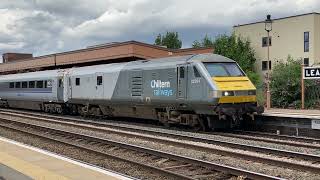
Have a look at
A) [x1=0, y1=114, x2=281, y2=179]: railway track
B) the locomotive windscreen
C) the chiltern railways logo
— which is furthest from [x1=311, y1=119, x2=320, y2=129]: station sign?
[x1=0, y1=114, x2=281, y2=179]: railway track

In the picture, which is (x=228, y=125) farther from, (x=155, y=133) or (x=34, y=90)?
(x=34, y=90)

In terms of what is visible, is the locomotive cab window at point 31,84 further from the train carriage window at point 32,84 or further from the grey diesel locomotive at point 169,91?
the grey diesel locomotive at point 169,91

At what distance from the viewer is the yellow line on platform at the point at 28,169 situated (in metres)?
8.74

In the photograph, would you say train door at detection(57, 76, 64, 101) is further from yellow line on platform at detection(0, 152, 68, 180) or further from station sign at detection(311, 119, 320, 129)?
yellow line on platform at detection(0, 152, 68, 180)

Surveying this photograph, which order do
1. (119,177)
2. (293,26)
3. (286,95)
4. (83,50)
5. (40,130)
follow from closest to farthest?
(119,177) → (40,130) → (286,95) → (83,50) → (293,26)

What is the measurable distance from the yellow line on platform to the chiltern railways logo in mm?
9423

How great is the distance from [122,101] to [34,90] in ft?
41.1

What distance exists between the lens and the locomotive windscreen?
18672 millimetres

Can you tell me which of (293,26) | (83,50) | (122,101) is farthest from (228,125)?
(293,26)

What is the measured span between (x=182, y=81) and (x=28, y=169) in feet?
34.6

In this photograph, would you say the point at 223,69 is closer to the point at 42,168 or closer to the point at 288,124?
the point at 288,124

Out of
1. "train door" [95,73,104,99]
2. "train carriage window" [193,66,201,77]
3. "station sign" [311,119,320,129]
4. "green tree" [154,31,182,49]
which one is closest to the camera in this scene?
"station sign" [311,119,320,129]

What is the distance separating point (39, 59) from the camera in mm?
54344

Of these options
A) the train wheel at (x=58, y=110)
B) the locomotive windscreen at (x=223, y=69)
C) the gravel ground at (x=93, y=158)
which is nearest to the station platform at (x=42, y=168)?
the gravel ground at (x=93, y=158)
